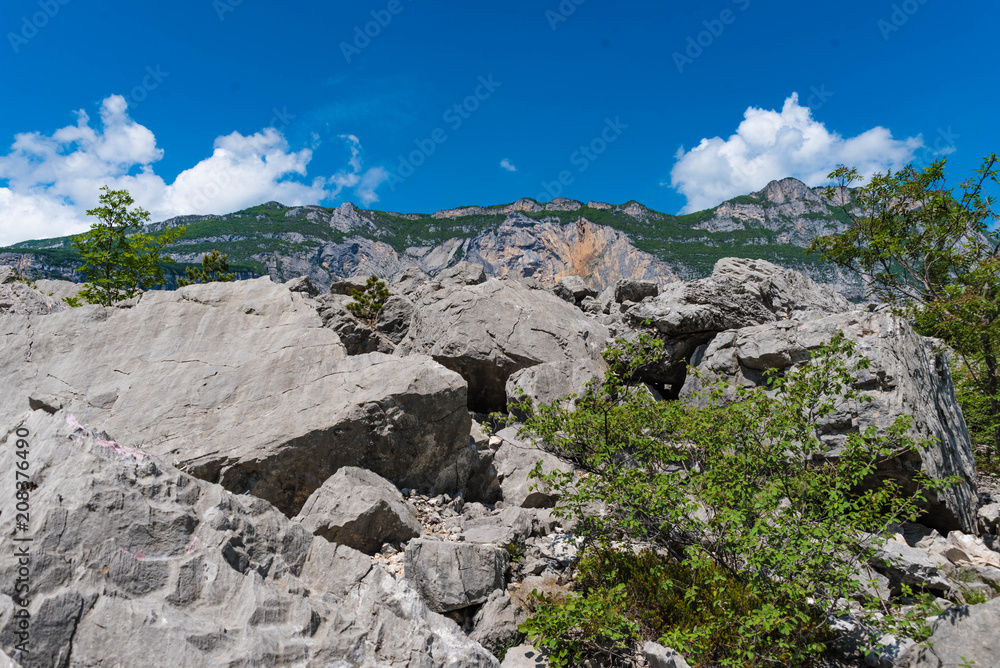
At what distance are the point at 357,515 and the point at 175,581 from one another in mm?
3946

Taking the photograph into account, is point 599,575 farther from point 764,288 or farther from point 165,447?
point 764,288

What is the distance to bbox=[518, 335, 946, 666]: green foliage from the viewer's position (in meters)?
7.67

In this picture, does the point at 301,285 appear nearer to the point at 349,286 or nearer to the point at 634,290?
the point at 349,286

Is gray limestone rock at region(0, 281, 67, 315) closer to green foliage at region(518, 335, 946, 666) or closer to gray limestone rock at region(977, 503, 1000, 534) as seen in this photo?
green foliage at region(518, 335, 946, 666)

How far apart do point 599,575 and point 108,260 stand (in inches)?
1228

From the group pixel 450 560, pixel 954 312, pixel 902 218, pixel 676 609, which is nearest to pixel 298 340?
pixel 450 560

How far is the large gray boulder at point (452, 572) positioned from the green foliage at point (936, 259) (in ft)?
49.3

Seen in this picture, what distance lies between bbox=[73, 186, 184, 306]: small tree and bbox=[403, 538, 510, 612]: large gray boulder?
27030 millimetres

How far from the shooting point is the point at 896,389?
506 inches

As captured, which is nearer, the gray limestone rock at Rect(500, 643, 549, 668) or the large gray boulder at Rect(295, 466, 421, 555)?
the gray limestone rock at Rect(500, 643, 549, 668)

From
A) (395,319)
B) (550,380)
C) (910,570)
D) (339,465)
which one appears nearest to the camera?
(910,570)

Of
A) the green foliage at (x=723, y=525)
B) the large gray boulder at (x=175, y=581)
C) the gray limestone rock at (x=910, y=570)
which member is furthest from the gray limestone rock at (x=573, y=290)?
the large gray boulder at (x=175, y=581)

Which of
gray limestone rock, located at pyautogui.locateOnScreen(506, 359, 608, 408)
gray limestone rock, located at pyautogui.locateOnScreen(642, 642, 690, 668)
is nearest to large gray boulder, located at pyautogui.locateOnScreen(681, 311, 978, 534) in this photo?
gray limestone rock, located at pyautogui.locateOnScreen(506, 359, 608, 408)

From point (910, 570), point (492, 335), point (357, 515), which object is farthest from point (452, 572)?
point (492, 335)
